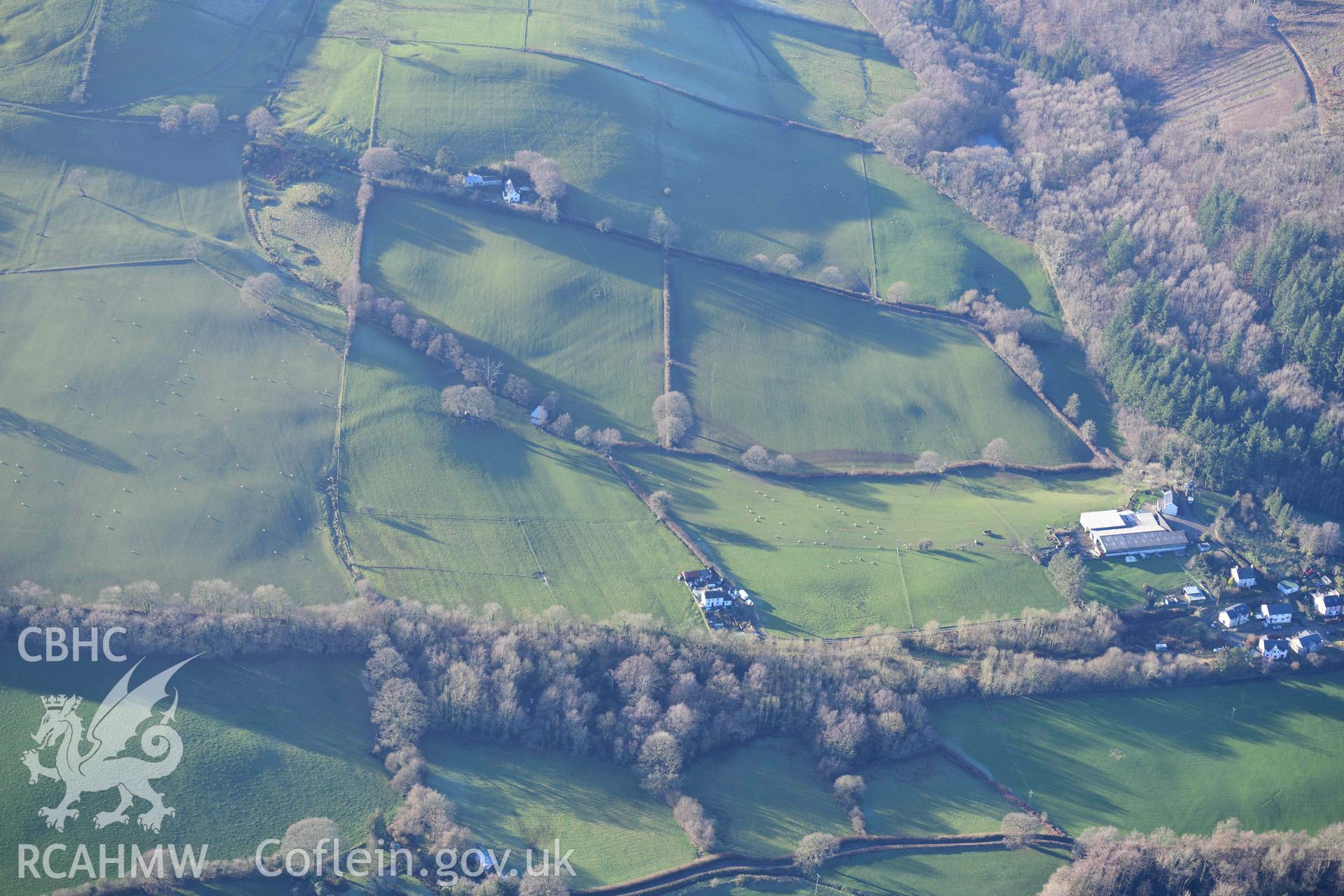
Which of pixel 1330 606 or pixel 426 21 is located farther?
pixel 426 21

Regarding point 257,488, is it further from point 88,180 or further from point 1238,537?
point 1238,537

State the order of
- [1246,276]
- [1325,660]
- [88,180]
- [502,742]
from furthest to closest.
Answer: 1. [1246,276]
2. [88,180]
3. [1325,660]
4. [502,742]

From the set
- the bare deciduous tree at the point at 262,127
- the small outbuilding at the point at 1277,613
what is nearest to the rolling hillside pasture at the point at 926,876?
the small outbuilding at the point at 1277,613

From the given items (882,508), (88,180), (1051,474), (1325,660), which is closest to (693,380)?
(882,508)

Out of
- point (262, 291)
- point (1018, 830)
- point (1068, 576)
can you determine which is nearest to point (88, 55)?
point (262, 291)

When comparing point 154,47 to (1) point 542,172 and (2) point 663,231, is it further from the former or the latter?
(2) point 663,231

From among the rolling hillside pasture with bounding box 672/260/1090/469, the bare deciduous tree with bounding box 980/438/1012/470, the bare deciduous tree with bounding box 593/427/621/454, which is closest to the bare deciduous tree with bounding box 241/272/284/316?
the bare deciduous tree with bounding box 593/427/621/454

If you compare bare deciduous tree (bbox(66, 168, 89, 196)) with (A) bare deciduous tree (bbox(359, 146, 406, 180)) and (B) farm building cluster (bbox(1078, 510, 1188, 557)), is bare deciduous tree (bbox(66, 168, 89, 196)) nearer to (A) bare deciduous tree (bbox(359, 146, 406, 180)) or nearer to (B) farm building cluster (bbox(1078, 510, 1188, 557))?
(A) bare deciduous tree (bbox(359, 146, 406, 180))
